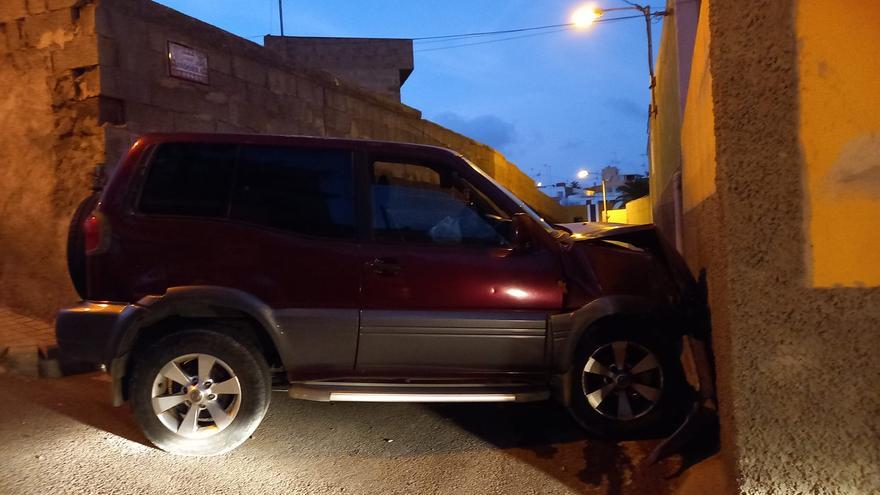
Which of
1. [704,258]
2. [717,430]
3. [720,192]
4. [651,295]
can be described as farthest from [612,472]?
[720,192]

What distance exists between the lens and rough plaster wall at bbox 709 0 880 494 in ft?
8.95

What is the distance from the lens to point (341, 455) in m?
3.89

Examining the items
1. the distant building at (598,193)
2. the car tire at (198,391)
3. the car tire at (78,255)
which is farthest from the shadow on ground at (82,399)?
the distant building at (598,193)

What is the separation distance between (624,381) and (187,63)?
586 cm

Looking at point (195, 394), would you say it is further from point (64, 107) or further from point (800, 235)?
point (64, 107)

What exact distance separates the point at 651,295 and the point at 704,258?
1.40 feet

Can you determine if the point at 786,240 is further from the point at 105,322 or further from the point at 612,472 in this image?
the point at 105,322

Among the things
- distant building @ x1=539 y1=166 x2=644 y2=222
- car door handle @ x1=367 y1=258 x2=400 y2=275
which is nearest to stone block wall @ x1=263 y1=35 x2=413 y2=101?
distant building @ x1=539 y1=166 x2=644 y2=222

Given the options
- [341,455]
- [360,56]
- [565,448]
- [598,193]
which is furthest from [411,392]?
[598,193]

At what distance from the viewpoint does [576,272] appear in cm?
402

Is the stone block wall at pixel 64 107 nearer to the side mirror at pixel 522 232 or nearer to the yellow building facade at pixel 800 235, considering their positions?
the side mirror at pixel 522 232

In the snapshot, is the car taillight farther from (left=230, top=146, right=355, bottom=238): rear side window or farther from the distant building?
the distant building

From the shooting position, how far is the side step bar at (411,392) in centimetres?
382

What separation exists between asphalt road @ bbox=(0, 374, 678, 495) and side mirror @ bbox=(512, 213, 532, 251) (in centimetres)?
131
